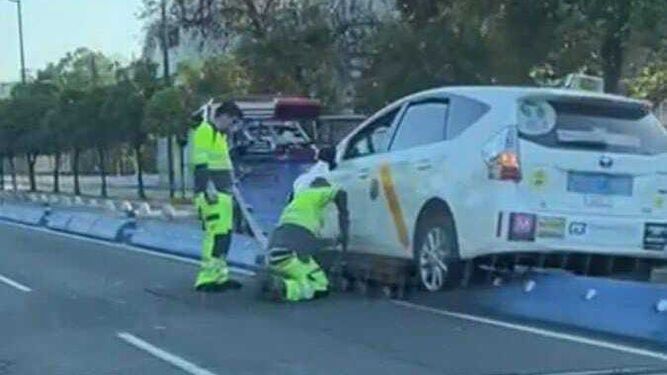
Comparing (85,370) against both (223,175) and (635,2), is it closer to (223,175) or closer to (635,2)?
(223,175)

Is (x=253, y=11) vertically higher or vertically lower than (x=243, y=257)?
higher

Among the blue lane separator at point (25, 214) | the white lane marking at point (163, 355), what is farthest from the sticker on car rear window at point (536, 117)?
the blue lane separator at point (25, 214)

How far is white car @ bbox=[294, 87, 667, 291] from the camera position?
11.2 metres

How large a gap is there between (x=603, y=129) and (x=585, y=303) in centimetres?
153

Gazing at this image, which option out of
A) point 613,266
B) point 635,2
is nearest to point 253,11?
point 635,2

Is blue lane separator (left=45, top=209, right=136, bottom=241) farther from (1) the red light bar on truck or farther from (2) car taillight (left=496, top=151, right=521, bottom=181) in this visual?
(2) car taillight (left=496, top=151, right=521, bottom=181)

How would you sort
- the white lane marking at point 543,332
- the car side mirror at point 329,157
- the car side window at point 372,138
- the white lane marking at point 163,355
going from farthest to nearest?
the car side mirror at point 329,157 → the car side window at point 372,138 → the white lane marking at point 543,332 → the white lane marking at point 163,355

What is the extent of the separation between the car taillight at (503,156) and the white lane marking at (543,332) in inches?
45.1

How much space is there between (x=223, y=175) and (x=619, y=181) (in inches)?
173

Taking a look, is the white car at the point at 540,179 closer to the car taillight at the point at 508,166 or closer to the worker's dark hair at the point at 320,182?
the car taillight at the point at 508,166

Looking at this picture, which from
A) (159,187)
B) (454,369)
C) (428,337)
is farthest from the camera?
(159,187)

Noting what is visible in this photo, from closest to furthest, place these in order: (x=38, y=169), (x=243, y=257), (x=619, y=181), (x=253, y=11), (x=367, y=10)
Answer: (x=619, y=181), (x=243, y=257), (x=367, y=10), (x=253, y=11), (x=38, y=169)

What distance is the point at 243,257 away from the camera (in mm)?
17156

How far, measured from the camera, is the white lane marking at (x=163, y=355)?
30.5 ft
